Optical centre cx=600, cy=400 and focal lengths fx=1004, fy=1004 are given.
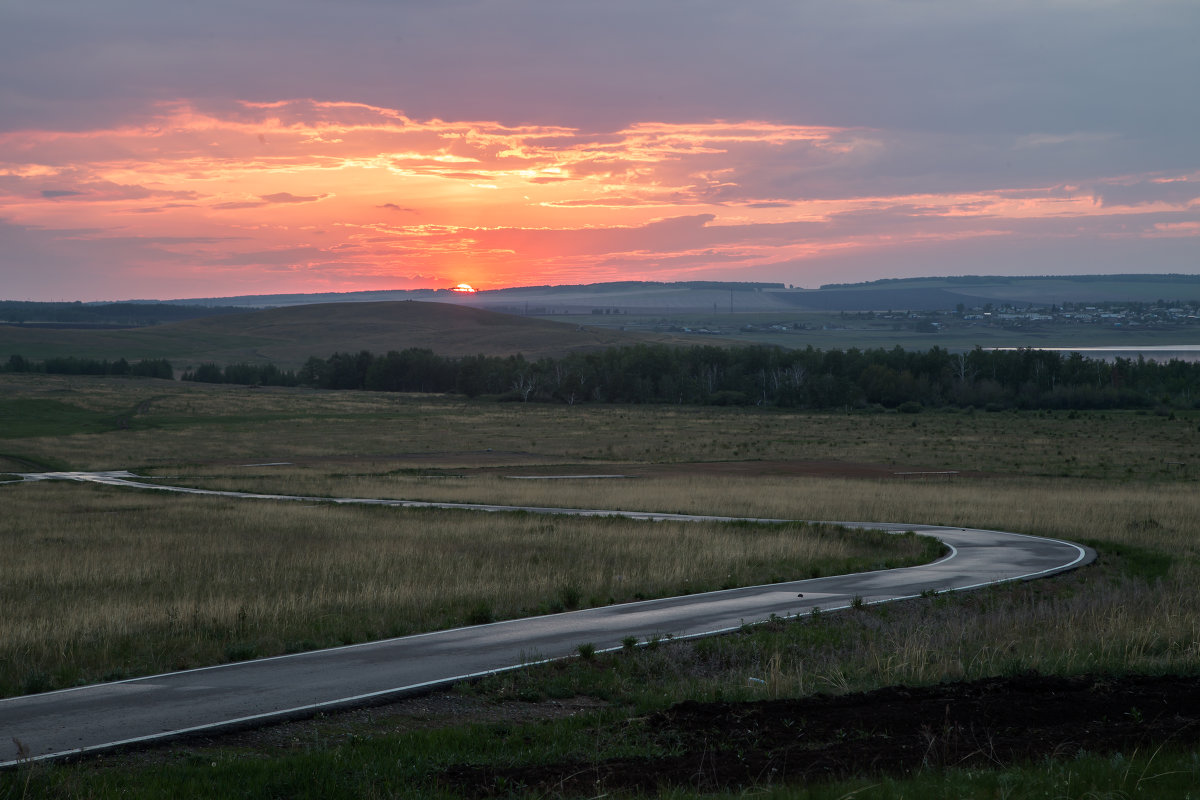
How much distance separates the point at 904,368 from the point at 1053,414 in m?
29.5

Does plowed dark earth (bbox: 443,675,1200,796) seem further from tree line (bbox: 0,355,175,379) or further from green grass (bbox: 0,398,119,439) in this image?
tree line (bbox: 0,355,175,379)

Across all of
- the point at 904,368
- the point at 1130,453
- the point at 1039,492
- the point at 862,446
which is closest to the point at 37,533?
the point at 1039,492

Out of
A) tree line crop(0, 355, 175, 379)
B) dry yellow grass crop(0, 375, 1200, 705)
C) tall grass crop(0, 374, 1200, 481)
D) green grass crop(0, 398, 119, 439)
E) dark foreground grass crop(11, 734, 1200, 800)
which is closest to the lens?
dark foreground grass crop(11, 734, 1200, 800)

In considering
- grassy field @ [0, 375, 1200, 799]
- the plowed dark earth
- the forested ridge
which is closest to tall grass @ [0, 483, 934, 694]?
grassy field @ [0, 375, 1200, 799]

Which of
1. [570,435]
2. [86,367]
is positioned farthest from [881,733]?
[86,367]

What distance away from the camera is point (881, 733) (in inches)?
374

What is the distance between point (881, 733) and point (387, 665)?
249 inches

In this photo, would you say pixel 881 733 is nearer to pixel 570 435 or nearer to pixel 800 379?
pixel 570 435

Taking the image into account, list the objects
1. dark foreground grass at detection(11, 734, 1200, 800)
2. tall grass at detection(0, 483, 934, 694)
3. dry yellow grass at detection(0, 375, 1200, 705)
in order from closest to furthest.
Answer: dark foreground grass at detection(11, 734, 1200, 800) < dry yellow grass at detection(0, 375, 1200, 705) < tall grass at detection(0, 483, 934, 694)

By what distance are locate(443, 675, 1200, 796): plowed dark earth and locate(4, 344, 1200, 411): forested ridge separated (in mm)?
122123

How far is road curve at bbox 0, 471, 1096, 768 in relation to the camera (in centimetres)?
995

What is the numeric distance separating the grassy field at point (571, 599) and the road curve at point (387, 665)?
637mm

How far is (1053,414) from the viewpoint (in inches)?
4651

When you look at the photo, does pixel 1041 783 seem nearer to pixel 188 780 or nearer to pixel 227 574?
pixel 188 780
